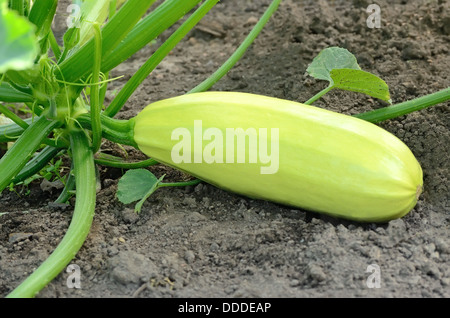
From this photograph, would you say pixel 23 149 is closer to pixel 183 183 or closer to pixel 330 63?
pixel 183 183

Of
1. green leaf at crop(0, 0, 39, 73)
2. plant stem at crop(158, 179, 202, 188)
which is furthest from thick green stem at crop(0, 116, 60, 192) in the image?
green leaf at crop(0, 0, 39, 73)

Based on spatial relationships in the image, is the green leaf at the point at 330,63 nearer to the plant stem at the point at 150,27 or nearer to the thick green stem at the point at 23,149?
the plant stem at the point at 150,27

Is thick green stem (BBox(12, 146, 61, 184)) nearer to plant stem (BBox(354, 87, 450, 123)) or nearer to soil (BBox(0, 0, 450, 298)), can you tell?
soil (BBox(0, 0, 450, 298))

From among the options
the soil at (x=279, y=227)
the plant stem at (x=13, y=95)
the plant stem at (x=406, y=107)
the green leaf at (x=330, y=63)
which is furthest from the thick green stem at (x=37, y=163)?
the plant stem at (x=406, y=107)

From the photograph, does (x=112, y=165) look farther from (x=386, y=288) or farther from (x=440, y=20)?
(x=440, y=20)

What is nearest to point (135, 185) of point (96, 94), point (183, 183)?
point (183, 183)

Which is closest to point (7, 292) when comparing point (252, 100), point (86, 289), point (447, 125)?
point (86, 289)

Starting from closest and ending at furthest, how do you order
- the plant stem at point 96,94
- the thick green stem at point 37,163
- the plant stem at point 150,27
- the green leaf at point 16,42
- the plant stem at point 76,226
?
the green leaf at point 16,42
the plant stem at point 76,226
the plant stem at point 96,94
the plant stem at point 150,27
the thick green stem at point 37,163
